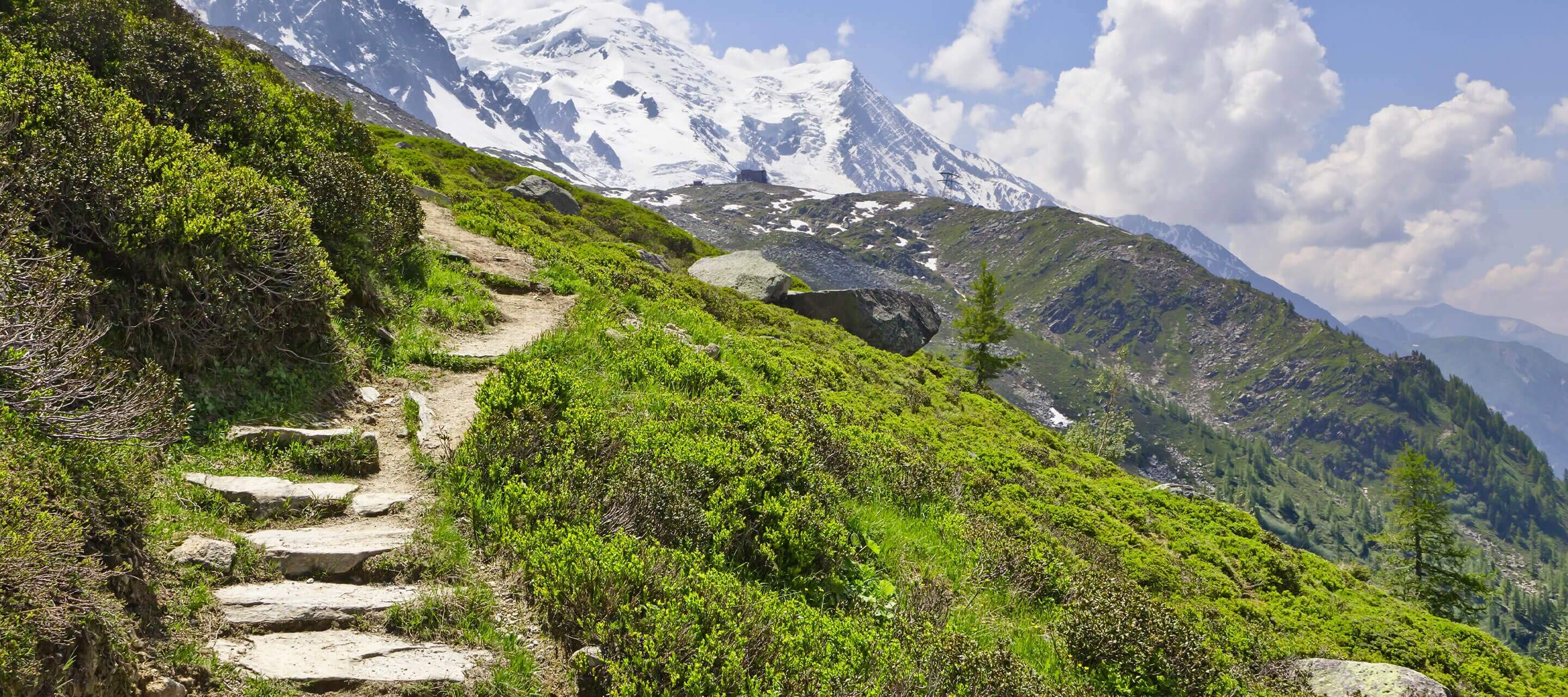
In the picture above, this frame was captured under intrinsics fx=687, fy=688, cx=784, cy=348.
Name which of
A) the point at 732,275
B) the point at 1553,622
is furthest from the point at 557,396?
the point at 1553,622

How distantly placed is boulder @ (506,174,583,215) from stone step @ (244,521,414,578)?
3494 centimetres

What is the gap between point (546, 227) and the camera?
95.8 ft

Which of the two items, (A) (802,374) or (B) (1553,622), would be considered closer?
(A) (802,374)

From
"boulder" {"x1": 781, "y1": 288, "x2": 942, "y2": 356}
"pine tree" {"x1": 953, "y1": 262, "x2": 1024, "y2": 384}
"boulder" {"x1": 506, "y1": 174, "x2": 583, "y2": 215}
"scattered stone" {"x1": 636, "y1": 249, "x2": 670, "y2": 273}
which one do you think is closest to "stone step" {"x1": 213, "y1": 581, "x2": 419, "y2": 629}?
"scattered stone" {"x1": 636, "y1": 249, "x2": 670, "y2": 273}

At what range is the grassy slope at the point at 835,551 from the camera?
5.59 meters

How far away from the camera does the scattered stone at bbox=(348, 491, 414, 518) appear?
269 inches

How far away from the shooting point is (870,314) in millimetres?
32594

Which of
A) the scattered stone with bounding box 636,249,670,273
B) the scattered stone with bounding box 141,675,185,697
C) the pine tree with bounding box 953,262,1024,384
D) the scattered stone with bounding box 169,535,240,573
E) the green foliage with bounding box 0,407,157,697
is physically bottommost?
the scattered stone with bounding box 141,675,185,697

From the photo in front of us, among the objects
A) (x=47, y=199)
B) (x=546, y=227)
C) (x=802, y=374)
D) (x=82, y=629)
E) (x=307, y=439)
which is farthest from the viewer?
(x=546, y=227)

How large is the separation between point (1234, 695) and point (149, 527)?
10.0 metres

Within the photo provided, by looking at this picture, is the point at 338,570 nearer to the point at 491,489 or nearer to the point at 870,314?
the point at 491,489

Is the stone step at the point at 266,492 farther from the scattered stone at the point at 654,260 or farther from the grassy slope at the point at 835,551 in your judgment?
the scattered stone at the point at 654,260

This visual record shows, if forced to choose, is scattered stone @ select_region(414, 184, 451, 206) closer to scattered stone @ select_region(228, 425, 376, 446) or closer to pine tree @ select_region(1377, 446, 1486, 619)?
scattered stone @ select_region(228, 425, 376, 446)

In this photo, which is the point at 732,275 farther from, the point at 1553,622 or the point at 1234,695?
the point at 1553,622
